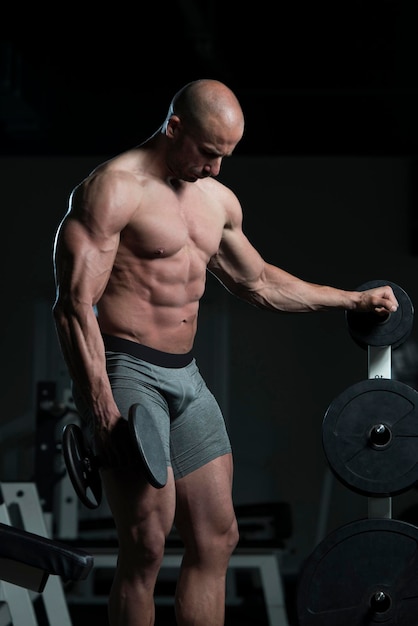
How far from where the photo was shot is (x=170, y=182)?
255 cm

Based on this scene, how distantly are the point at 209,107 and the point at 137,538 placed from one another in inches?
40.9

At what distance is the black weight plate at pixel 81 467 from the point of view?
2.27 m

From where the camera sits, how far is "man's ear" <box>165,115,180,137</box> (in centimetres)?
246

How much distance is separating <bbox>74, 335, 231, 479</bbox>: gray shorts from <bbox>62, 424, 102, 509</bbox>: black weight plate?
0.36 ft

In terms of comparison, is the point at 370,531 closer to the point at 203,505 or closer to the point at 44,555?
the point at 203,505

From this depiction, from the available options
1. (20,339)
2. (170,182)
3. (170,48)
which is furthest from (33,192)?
(170,182)

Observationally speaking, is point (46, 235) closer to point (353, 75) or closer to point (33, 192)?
point (33, 192)

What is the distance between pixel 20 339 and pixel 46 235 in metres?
0.83

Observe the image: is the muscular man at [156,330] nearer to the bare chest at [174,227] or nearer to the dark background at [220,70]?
the bare chest at [174,227]

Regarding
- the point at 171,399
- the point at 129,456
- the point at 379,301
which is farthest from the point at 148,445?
the point at 379,301

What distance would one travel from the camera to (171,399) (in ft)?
8.27

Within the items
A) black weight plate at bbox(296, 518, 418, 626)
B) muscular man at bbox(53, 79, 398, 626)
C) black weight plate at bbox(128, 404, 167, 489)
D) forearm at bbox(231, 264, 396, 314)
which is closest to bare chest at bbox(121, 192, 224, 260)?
muscular man at bbox(53, 79, 398, 626)

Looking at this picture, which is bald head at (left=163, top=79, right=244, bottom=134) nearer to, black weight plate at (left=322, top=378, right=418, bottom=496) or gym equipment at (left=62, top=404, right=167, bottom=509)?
gym equipment at (left=62, top=404, right=167, bottom=509)

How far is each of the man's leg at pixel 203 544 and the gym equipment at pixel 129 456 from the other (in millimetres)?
219
